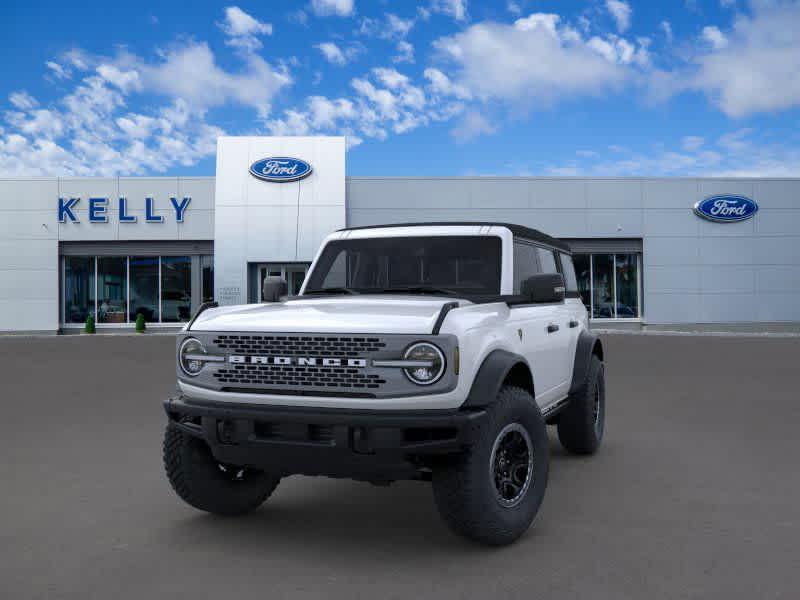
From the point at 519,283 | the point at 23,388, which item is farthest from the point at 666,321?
the point at 519,283

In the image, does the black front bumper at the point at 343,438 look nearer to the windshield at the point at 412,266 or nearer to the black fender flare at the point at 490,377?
the black fender flare at the point at 490,377

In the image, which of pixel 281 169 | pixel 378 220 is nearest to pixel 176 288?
pixel 281 169

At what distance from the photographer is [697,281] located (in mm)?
29312

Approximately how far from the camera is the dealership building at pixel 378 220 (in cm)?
2881

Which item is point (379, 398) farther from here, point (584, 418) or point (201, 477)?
point (584, 418)

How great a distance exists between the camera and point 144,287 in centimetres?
3069

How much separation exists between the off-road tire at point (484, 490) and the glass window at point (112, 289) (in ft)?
95.9

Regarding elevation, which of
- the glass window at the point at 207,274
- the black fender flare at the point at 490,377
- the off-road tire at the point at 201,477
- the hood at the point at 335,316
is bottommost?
the off-road tire at the point at 201,477

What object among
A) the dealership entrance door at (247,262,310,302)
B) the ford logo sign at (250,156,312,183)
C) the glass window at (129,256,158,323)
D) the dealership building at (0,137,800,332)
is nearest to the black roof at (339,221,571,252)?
the dealership building at (0,137,800,332)

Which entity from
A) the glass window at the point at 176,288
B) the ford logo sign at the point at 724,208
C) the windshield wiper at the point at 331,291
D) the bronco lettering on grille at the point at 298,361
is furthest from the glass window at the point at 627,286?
the bronco lettering on grille at the point at 298,361

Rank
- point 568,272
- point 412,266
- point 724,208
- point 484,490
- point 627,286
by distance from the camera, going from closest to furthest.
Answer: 1. point 484,490
2. point 412,266
3. point 568,272
4. point 724,208
5. point 627,286

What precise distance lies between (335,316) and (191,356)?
3.06 ft

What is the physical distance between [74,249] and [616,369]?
79.1ft

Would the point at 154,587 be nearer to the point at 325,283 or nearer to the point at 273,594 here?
the point at 273,594
